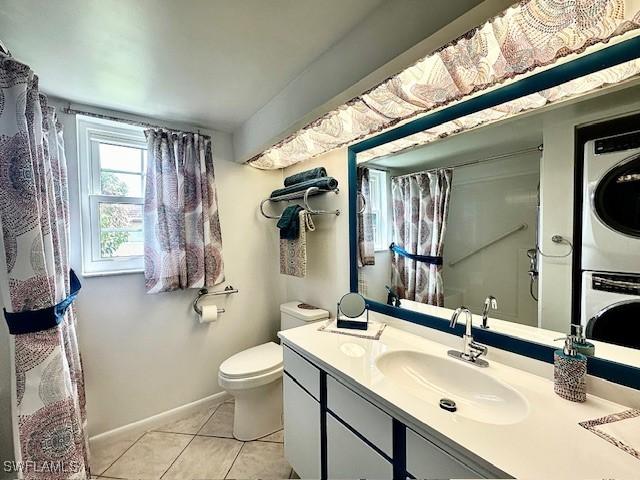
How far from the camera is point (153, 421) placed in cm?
190

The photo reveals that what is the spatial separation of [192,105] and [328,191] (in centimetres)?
103

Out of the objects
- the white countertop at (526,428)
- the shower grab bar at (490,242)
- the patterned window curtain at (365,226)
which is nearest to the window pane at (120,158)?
the patterned window curtain at (365,226)

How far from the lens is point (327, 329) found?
155 centimetres

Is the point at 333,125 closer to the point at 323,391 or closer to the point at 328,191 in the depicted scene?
the point at 328,191

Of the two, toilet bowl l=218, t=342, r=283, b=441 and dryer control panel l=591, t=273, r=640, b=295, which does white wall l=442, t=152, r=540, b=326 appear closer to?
dryer control panel l=591, t=273, r=640, b=295

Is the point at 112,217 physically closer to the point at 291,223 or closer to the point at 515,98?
the point at 291,223

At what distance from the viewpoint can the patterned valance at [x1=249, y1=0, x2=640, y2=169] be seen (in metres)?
0.78

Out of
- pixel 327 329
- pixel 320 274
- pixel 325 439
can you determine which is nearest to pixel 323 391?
pixel 325 439

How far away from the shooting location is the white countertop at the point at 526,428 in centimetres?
61

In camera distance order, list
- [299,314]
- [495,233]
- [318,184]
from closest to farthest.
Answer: [495,233] → [318,184] → [299,314]

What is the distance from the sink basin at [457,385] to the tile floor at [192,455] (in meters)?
0.95

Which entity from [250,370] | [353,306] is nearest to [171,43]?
[353,306]

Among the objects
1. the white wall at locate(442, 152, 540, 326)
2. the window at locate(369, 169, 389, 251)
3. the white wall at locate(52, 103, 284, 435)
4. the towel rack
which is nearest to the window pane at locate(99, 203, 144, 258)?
the white wall at locate(52, 103, 284, 435)

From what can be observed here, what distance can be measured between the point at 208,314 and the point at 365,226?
1.34 metres
